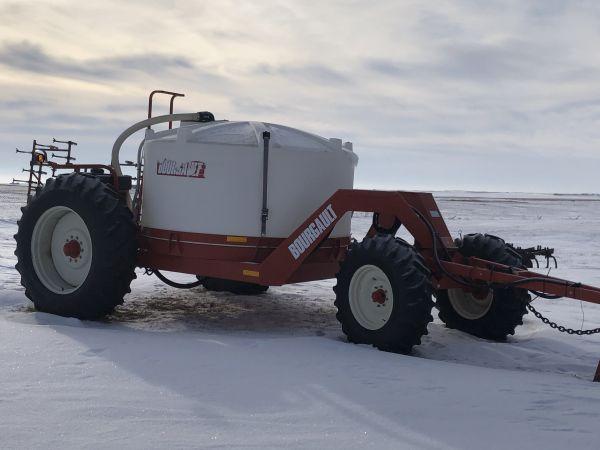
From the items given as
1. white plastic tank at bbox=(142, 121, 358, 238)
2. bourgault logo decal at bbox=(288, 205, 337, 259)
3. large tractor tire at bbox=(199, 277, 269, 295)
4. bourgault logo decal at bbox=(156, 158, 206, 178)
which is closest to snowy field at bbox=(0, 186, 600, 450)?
bourgault logo decal at bbox=(288, 205, 337, 259)

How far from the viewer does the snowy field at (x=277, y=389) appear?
11.7ft

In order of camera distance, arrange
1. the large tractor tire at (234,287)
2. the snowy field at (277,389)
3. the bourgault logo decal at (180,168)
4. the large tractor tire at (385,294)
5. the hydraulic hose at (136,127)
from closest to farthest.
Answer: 1. the snowy field at (277,389)
2. the large tractor tire at (385,294)
3. the bourgault logo decal at (180,168)
4. the hydraulic hose at (136,127)
5. the large tractor tire at (234,287)

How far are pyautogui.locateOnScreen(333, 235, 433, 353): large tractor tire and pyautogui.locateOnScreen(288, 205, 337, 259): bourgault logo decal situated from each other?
1.43ft

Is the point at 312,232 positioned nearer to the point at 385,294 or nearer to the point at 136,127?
the point at 385,294

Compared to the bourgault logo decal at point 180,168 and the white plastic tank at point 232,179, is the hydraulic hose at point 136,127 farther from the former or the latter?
the bourgault logo decal at point 180,168

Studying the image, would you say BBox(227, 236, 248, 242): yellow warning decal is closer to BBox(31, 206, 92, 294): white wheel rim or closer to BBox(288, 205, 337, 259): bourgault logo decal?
BBox(288, 205, 337, 259): bourgault logo decal

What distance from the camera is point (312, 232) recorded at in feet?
20.9

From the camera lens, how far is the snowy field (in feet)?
11.7

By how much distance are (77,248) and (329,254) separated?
2.61 m

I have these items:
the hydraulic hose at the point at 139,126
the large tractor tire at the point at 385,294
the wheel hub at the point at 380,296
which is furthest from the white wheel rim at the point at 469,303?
the hydraulic hose at the point at 139,126

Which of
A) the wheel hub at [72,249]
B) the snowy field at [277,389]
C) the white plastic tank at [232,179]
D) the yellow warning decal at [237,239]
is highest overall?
the white plastic tank at [232,179]

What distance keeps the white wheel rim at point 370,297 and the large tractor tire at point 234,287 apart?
3228 mm

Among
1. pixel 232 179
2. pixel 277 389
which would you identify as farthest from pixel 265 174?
pixel 277 389

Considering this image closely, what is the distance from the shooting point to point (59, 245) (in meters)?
7.32
